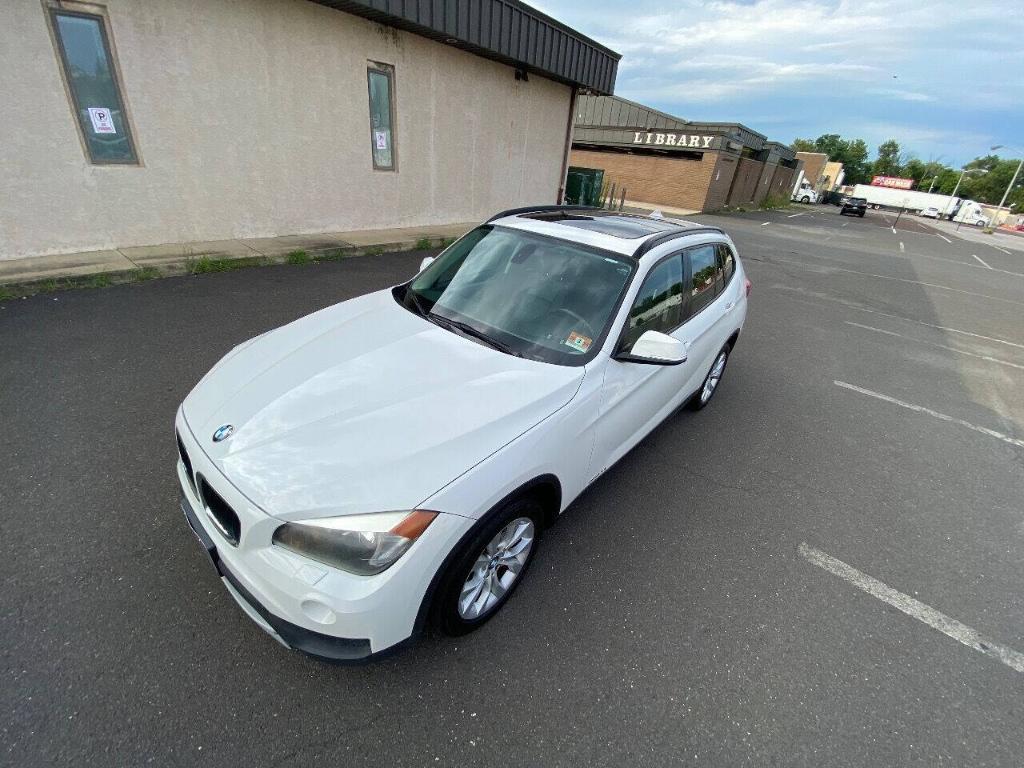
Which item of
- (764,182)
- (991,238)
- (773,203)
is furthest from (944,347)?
(991,238)

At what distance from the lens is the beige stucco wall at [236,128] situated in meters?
5.76

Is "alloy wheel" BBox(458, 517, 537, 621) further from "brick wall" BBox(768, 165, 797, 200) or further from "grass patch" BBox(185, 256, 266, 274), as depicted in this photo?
"brick wall" BBox(768, 165, 797, 200)

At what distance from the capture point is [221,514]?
1862 millimetres

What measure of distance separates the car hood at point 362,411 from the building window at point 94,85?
606 cm

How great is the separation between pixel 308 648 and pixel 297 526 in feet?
1.46

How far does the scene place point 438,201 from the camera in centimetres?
1073

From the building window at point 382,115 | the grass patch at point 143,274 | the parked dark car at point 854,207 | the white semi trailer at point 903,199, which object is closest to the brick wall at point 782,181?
the parked dark car at point 854,207

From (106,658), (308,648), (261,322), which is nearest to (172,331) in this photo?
(261,322)

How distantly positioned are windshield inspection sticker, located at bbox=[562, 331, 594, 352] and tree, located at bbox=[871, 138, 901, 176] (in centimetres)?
14088

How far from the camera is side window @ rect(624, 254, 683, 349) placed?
2.68m

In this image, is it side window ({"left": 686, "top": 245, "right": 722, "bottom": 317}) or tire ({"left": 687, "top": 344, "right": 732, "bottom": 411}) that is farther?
tire ({"left": 687, "top": 344, "right": 732, "bottom": 411})

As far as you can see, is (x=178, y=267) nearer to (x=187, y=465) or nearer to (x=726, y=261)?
(x=187, y=465)

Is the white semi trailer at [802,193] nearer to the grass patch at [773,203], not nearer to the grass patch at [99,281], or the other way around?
the grass patch at [773,203]

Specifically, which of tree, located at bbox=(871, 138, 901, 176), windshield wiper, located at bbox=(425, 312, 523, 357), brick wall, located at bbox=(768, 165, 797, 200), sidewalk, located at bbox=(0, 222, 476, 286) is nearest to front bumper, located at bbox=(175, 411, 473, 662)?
windshield wiper, located at bbox=(425, 312, 523, 357)
